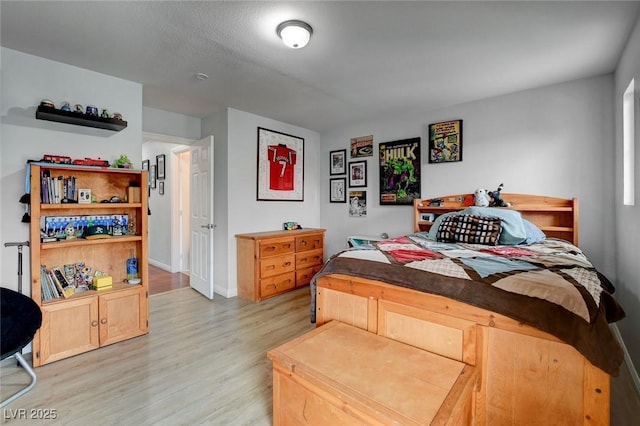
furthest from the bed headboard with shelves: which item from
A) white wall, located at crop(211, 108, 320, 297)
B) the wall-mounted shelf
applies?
the wall-mounted shelf

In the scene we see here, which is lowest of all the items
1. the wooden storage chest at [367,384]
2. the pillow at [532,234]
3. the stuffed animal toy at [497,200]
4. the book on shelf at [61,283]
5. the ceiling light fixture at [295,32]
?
the wooden storage chest at [367,384]

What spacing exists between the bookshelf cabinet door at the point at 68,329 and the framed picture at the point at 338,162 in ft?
11.6

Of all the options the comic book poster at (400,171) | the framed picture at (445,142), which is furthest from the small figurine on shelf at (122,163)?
the framed picture at (445,142)

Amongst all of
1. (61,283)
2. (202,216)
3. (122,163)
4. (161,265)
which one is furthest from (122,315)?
(161,265)

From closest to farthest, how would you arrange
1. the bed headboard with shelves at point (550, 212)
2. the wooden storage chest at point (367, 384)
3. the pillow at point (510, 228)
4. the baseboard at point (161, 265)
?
the wooden storage chest at point (367, 384)
the pillow at point (510, 228)
the bed headboard with shelves at point (550, 212)
the baseboard at point (161, 265)

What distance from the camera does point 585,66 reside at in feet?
8.34

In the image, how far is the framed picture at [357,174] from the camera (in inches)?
174

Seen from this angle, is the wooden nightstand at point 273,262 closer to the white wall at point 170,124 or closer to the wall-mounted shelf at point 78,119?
the white wall at point 170,124

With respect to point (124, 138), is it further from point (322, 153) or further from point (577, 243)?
point (577, 243)

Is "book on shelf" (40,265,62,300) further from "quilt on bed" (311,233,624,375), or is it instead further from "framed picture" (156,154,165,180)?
"framed picture" (156,154,165,180)

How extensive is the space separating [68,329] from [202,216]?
1.83 meters

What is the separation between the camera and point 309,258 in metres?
4.23

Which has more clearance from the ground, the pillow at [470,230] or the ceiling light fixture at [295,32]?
the ceiling light fixture at [295,32]

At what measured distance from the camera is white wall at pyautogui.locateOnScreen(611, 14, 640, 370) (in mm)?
1894
